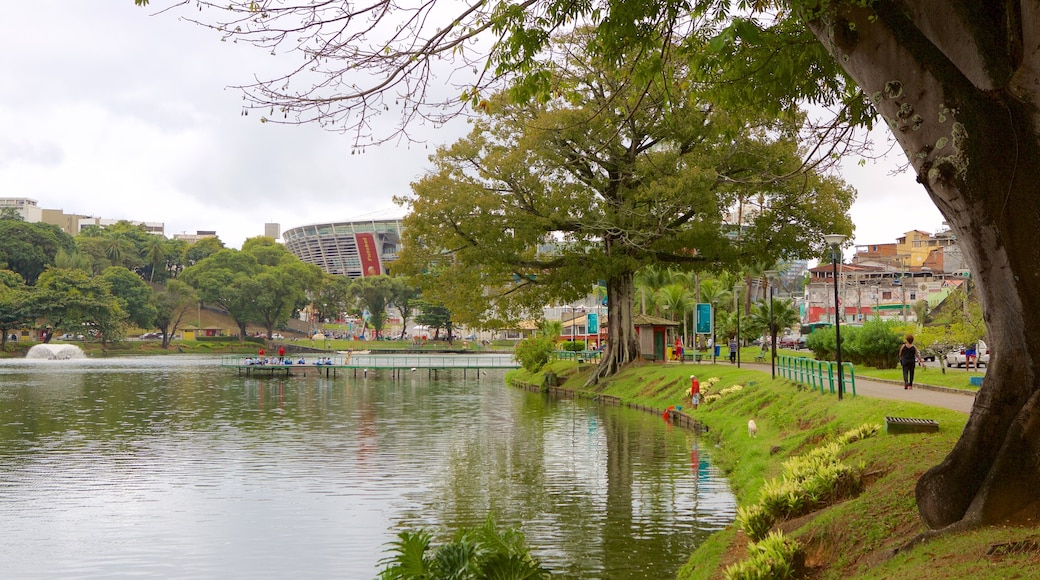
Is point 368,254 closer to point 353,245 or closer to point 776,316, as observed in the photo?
point 353,245

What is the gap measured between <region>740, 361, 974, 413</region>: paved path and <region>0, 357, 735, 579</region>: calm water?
4795 mm

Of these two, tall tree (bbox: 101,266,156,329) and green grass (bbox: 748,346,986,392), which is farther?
tall tree (bbox: 101,266,156,329)

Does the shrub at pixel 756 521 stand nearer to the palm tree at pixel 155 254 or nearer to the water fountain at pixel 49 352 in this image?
the water fountain at pixel 49 352

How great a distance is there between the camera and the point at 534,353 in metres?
57.4

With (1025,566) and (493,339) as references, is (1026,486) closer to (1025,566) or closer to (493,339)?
(1025,566)

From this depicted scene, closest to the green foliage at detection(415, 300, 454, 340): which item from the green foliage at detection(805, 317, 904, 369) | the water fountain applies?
the water fountain

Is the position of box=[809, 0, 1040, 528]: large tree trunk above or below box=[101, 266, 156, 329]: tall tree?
below

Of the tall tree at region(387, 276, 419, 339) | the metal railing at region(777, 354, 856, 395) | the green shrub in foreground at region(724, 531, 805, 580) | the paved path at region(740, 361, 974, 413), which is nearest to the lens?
the green shrub in foreground at region(724, 531, 805, 580)

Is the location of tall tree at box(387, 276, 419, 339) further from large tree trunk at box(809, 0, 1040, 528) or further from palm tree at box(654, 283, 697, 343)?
large tree trunk at box(809, 0, 1040, 528)

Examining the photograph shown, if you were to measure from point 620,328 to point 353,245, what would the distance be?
417ft

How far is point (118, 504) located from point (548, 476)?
8.45m

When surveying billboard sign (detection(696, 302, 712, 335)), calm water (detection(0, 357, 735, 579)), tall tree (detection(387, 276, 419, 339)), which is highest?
tall tree (detection(387, 276, 419, 339))

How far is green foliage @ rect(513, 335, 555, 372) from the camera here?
57406 mm

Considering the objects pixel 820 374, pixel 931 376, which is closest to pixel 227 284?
pixel 931 376
